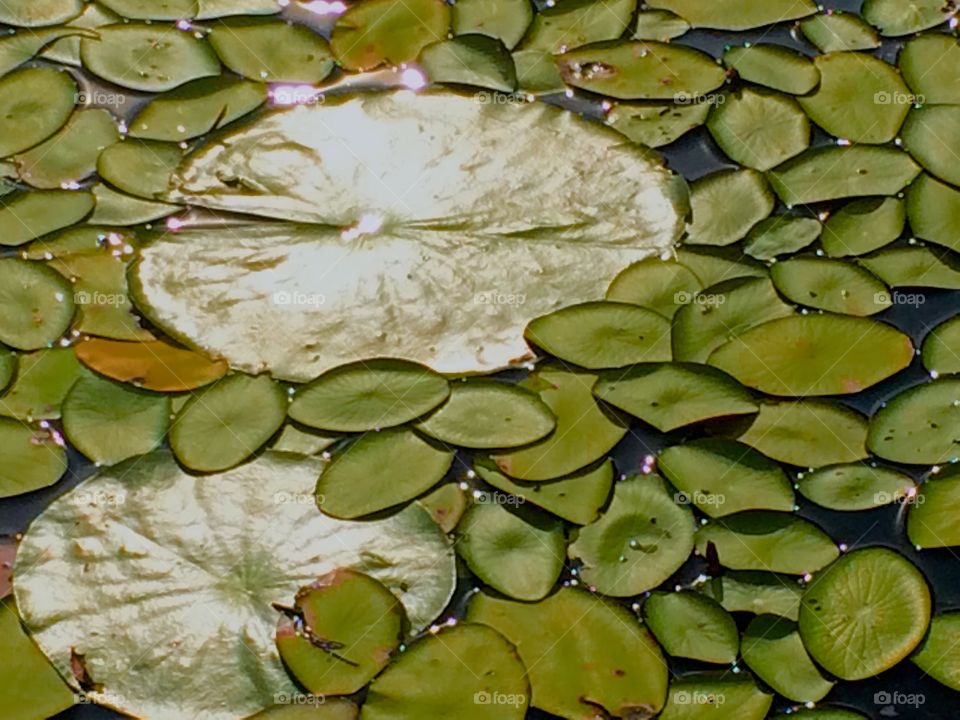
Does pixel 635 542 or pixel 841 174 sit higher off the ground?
pixel 841 174

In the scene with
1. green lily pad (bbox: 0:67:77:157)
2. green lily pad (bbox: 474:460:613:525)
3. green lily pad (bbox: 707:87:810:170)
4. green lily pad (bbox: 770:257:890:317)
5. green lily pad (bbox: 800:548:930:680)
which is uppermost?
green lily pad (bbox: 707:87:810:170)

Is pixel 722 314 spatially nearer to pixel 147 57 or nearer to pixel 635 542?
pixel 635 542

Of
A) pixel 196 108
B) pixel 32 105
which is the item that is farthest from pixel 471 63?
pixel 32 105

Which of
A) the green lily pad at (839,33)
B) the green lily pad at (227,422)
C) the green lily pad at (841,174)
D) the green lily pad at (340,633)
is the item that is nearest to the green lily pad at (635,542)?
the green lily pad at (340,633)

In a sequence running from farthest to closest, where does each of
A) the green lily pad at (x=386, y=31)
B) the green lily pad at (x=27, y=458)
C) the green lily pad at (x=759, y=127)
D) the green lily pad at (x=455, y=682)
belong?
1. the green lily pad at (x=386, y=31)
2. the green lily pad at (x=759, y=127)
3. the green lily pad at (x=27, y=458)
4. the green lily pad at (x=455, y=682)

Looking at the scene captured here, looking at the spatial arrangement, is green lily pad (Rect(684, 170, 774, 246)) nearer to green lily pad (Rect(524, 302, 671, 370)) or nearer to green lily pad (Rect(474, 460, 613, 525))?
green lily pad (Rect(524, 302, 671, 370))

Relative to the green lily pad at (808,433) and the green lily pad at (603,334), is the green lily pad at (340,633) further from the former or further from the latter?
the green lily pad at (808,433)

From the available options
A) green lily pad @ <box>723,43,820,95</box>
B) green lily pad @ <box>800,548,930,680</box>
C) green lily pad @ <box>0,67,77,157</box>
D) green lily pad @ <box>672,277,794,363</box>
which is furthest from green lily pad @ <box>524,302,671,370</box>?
green lily pad @ <box>0,67,77,157</box>
